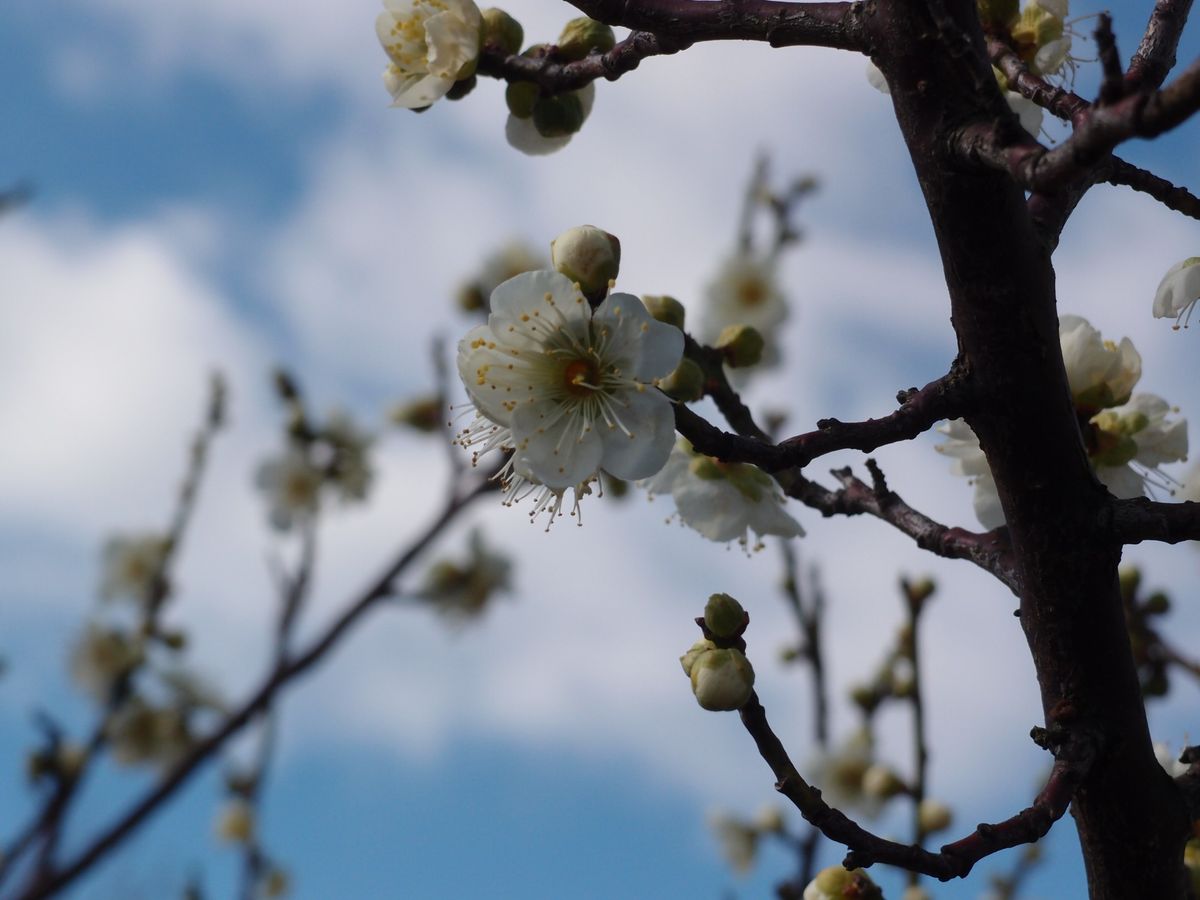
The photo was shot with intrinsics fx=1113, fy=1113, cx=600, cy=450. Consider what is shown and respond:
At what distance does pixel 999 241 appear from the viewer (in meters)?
1.02

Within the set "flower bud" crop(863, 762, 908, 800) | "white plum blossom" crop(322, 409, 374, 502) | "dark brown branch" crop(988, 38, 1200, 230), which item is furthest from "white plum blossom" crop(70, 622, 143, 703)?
"dark brown branch" crop(988, 38, 1200, 230)

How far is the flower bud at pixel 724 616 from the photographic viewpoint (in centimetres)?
121

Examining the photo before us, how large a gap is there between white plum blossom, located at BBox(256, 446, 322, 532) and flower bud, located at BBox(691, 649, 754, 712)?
285cm

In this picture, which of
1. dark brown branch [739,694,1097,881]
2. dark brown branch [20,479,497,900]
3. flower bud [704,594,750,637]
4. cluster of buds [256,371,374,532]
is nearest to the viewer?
dark brown branch [739,694,1097,881]

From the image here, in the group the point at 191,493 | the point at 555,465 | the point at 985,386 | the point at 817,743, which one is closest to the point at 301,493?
the point at 191,493

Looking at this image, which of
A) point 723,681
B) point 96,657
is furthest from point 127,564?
point 723,681

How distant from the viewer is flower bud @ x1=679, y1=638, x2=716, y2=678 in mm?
1217

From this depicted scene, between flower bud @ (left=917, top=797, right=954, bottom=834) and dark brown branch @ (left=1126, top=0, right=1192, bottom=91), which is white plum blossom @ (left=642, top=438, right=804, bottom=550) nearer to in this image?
A: dark brown branch @ (left=1126, top=0, right=1192, bottom=91)

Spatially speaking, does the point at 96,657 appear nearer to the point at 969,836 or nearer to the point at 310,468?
the point at 310,468

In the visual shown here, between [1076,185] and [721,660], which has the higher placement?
[1076,185]

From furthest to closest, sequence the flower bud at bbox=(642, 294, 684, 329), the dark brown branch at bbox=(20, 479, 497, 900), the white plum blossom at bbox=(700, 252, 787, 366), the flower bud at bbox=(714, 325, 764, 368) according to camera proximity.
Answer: the white plum blossom at bbox=(700, 252, 787, 366) < the dark brown branch at bbox=(20, 479, 497, 900) < the flower bud at bbox=(714, 325, 764, 368) < the flower bud at bbox=(642, 294, 684, 329)

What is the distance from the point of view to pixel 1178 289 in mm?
1270

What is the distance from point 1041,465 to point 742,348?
0.69m

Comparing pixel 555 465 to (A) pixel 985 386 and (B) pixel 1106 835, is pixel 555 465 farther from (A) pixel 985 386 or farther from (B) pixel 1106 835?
(B) pixel 1106 835
